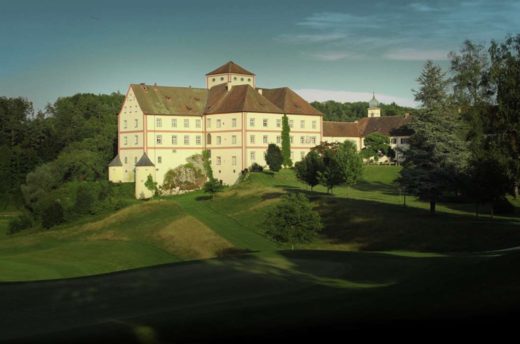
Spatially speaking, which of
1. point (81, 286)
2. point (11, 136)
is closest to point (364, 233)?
point (81, 286)

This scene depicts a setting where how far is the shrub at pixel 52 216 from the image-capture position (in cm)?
5419

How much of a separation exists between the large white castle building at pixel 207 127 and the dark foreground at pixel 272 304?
46.8 m

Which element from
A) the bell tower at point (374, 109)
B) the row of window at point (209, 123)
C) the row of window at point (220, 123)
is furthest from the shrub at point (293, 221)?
the bell tower at point (374, 109)

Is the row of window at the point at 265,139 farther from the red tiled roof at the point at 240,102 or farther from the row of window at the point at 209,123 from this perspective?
the red tiled roof at the point at 240,102

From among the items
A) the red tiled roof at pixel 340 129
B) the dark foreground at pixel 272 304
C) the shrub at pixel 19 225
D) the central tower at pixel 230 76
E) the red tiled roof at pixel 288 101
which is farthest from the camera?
the red tiled roof at pixel 340 129

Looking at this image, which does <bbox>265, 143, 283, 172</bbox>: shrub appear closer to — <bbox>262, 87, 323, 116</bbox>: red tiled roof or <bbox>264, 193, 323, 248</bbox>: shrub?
<bbox>262, 87, 323, 116</bbox>: red tiled roof

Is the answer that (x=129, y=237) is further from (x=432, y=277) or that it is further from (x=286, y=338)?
(x=286, y=338)

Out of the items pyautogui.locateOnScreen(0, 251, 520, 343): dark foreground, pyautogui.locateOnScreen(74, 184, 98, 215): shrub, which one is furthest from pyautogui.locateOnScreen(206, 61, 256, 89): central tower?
pyautogui.locateOnScreen(0, 251, 520, 343): dark foreground

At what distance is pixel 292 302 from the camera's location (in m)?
14.4

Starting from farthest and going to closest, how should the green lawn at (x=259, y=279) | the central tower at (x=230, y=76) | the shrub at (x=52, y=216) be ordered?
1. the central tower at (x=230, y=76)
2. the shrub at (x=52, y=216)
3. the green lawn at (x=259, y=279)

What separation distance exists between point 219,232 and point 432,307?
32364mm

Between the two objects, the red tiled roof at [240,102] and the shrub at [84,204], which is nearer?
the shrub at [84,204]

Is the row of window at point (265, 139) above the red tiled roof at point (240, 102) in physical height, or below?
below

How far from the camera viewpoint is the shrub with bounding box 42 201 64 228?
Answer: 54.2m
